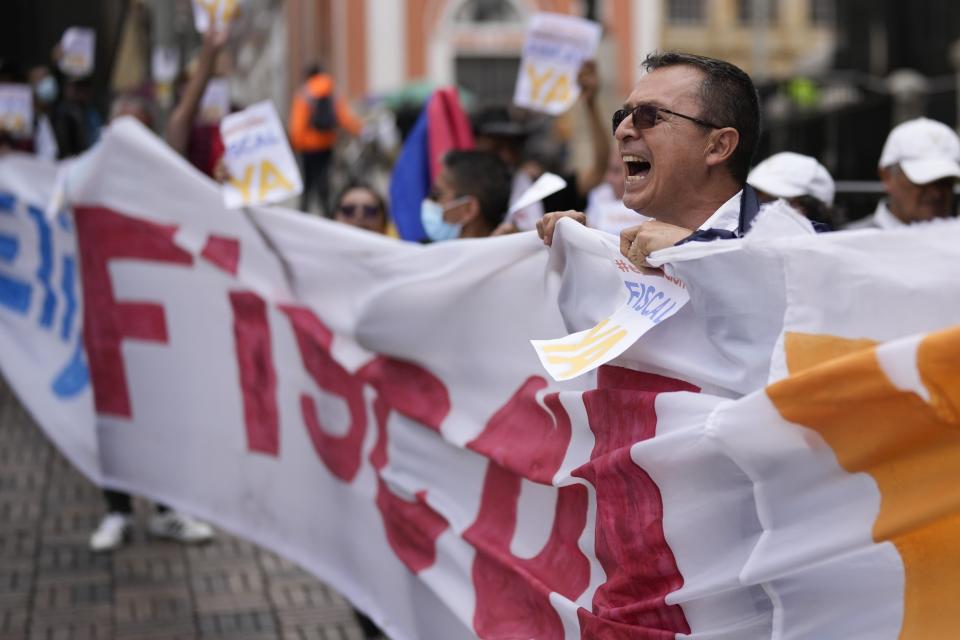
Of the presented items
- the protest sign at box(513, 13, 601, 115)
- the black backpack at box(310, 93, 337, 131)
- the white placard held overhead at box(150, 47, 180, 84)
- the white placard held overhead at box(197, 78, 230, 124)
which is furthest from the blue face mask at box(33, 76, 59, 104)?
the protest sign at box(513, 13, 601, 115)

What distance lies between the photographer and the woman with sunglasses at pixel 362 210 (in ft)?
18.9

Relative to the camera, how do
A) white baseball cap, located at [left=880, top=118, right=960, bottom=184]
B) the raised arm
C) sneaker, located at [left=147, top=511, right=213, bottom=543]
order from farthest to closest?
sneaker, located at [left=147, top=511, right=213, bottom=543]
the raised arm
white baseball cap, located at [left=880, top=118, right=960, bottom=184]

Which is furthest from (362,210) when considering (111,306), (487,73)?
(487,73)

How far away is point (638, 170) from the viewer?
3.04 m

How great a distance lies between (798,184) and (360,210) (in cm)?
174

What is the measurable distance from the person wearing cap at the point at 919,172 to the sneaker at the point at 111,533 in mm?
3480

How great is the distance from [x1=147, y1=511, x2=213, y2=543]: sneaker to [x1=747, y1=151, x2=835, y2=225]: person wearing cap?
297cm

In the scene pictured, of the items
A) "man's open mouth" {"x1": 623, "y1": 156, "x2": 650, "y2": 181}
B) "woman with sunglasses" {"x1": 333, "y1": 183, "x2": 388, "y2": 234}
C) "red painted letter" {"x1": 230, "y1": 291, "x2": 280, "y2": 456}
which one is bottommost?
"red painted letter" {"x1": 230, "y1": 291, "x2": 280, "y2": 456}

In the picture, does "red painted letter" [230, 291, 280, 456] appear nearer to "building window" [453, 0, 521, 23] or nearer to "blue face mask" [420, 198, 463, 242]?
"blue face mask" [420, 198, 463, 242]

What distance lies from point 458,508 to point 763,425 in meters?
1.73

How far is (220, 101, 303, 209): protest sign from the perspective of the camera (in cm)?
529

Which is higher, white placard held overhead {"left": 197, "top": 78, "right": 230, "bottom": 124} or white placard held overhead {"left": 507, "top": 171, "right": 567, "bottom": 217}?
white placard held overhead {"left": 507, "top": 171, "right": 567, "bottom": 217}

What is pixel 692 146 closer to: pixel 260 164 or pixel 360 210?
pixel 260 164

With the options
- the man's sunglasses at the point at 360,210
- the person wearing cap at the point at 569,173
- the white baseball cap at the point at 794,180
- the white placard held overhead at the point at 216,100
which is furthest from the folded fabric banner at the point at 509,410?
the white placard held overhead at the point at 216,100
